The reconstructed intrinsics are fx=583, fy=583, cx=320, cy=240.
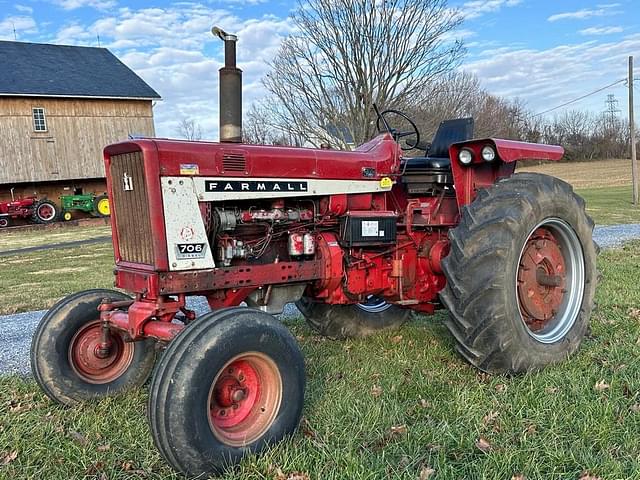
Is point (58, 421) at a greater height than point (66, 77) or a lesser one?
lesser

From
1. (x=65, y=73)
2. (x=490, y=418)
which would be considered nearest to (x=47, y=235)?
(x=65, y=73)

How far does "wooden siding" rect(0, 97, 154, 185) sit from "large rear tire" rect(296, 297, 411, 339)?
24322 millimetres

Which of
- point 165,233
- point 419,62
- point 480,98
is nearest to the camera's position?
point 165,233

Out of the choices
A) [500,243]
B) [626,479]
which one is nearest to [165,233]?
[500,243]

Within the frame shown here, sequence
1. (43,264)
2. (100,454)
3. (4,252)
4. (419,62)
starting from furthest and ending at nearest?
(419,62), (4,252), (43,264), (100,454)

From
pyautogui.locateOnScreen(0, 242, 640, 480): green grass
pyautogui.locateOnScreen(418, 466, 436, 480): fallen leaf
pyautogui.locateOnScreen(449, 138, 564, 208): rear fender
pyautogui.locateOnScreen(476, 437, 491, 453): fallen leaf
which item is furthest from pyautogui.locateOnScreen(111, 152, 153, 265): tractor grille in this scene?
pyautogui.locateOnScreen(449, 138, 564, 208): rear fender

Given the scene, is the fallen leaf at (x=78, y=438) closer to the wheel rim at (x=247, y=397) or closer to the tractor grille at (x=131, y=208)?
the wheel rim at (x=247, y=397)

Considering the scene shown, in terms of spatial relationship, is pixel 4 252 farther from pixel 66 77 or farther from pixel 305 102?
pixel 66 77

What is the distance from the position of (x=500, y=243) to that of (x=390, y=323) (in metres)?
1.74

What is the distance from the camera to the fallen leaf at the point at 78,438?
3.05 meters

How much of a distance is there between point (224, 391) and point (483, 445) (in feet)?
4.25

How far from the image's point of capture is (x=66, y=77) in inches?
1069

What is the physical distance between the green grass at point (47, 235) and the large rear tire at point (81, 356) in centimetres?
1402

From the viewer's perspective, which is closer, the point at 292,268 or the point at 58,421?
the point at 58,421
